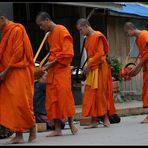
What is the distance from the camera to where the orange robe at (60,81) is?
7820mm

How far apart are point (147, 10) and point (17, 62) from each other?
11144 mm

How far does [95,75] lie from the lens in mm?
9367

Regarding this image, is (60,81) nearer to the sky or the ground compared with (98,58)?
nearer to the ground

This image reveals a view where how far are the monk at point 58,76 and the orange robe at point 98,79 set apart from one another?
1.45 meters

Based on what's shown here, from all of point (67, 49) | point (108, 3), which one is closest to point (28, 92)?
point (67, 49)

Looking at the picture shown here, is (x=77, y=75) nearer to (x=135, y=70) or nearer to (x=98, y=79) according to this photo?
(x=98, y=79)

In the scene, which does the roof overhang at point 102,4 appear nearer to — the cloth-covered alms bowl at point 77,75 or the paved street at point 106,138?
the cloth-covered alms bowl at point 77,75

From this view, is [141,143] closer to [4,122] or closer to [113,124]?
[4,122]

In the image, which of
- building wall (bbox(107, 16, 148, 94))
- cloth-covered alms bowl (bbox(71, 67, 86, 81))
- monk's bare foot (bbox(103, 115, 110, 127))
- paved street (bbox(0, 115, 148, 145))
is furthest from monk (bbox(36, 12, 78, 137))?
building wall (bbox(107, 16, 148, 94))

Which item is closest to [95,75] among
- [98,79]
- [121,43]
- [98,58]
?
[98,79]

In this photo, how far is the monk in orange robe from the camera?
30.7 feet

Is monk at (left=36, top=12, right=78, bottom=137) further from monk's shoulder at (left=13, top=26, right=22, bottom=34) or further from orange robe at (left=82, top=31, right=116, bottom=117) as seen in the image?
orange robe at (left=82, top=31, right=116, bottom=117)

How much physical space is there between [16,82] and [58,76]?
3.75 ft

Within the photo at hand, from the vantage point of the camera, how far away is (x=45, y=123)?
8922 mm
